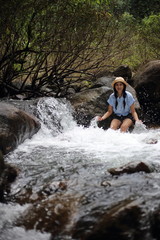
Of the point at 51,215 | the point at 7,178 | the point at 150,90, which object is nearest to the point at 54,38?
the point at 150,90

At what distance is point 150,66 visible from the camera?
938cm

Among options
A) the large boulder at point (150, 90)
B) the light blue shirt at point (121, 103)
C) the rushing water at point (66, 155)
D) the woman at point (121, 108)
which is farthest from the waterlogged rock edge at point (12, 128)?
the large boulder at point (150, 90)

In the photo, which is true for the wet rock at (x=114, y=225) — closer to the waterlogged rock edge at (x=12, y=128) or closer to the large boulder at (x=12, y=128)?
the waterlogged rock edge at (x=12, y=128)

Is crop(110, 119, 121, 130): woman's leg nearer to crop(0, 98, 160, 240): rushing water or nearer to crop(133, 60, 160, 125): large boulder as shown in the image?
crop(0, 98, 160, 240): rushing water

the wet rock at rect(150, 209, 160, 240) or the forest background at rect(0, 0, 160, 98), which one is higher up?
the forest background at rect(0, 0, 160, 98)

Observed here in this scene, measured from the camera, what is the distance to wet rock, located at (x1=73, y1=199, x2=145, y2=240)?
106 inches

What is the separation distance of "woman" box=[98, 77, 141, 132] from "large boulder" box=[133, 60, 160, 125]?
202 centimetres

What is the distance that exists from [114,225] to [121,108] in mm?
4814

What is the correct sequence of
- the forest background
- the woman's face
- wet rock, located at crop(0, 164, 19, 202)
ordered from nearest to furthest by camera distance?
wet rock, located at crop(0, 164, 19, 202), the woman's face, the forest background

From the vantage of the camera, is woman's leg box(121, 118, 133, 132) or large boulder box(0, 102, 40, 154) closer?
large boulder box(0, 102, 40, 154)

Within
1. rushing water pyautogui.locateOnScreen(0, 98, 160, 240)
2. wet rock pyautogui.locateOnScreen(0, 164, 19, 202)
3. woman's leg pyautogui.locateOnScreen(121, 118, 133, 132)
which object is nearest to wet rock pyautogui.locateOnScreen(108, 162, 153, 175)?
rushing water pyautogui.locateOnScreen(0, 98, 160, 240)

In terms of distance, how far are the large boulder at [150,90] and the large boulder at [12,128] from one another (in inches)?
179

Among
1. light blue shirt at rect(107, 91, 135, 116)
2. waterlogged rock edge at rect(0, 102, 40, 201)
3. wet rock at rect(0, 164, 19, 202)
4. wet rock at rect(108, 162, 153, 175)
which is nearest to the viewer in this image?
wet rock at rect(0, 164, 19, 202)

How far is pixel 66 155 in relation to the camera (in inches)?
197
